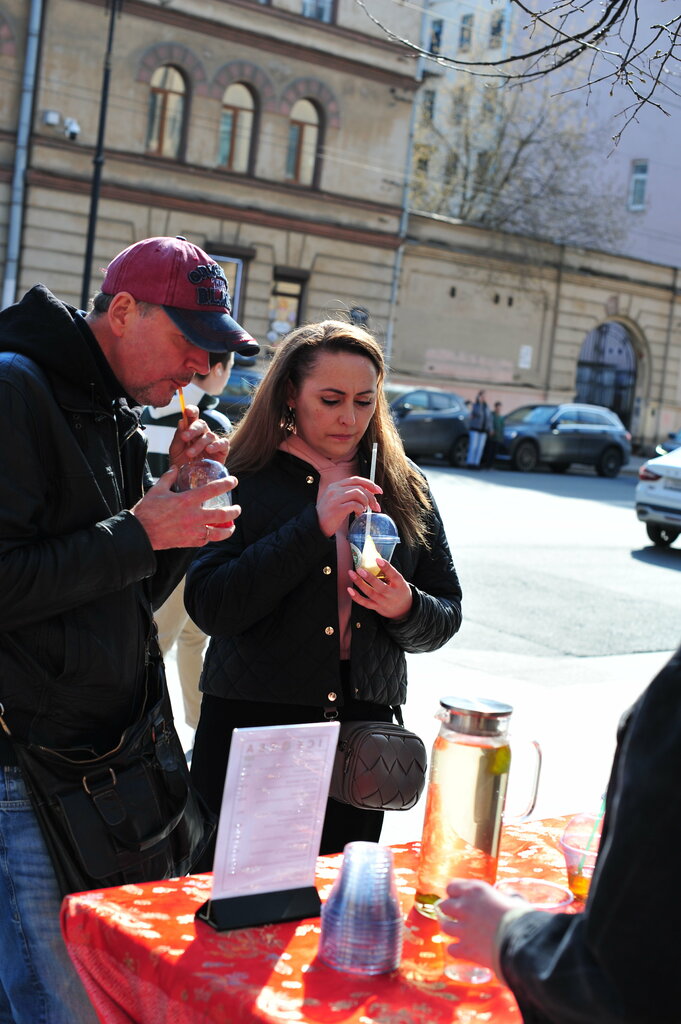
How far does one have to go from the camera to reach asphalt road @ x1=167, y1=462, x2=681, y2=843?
6220mm

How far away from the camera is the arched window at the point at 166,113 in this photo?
26953 millimetres

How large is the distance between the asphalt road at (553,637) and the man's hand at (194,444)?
2.45 ft

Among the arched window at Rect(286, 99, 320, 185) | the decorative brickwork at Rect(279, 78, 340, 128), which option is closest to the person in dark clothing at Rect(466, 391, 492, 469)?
the arched window at Rect(286, 99, 320, 185)

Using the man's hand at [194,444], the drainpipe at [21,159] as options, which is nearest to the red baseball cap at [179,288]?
the man's hand at [194,444]

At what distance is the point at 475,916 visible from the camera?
158 centimetres

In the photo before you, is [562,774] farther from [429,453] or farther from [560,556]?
[429,453]

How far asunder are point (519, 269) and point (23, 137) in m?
14.2

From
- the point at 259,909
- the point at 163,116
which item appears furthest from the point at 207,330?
the point at 163,116

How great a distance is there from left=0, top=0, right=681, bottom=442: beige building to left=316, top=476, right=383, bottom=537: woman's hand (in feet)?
70.2

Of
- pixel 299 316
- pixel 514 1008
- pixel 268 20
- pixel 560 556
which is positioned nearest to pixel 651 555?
pixel 560 556

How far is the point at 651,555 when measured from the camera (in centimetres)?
1388

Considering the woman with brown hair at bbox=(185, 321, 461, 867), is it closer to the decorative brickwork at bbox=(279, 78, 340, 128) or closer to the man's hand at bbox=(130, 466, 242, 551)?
the man's hand at bbox=(130, 466, 242, 551)

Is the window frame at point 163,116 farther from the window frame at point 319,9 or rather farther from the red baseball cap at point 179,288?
the red baseball cap at point 179,288

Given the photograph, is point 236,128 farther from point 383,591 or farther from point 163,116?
point 383,591
